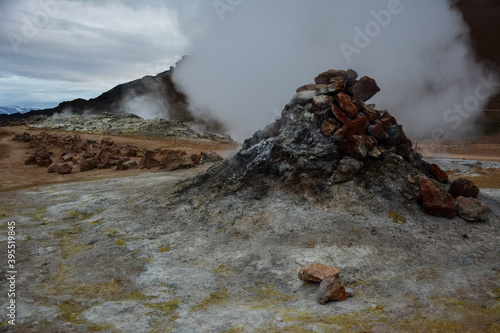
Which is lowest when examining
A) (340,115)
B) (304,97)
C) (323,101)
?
(340,115)

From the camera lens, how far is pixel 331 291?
3.84 meters

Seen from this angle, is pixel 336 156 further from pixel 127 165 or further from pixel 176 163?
pixel 127 165

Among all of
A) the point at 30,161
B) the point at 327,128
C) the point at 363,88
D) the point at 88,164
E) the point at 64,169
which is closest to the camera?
the point at 327,128

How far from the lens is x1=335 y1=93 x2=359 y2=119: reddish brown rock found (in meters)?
6.81

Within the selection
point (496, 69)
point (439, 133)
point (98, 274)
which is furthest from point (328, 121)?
point (496, 69)

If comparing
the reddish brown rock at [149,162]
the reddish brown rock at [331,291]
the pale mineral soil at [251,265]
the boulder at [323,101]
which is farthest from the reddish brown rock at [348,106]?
the reddish brown rock at [149,162]

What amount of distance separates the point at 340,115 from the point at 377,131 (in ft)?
2.48

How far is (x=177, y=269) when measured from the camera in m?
4.82

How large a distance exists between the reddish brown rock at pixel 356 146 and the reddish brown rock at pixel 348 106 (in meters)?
0.55

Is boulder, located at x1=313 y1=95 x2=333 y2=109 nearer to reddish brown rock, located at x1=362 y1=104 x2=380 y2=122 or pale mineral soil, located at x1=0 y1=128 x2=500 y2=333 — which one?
reddish brown rock, located at x1=362 y1=104 x2=380 y2=122

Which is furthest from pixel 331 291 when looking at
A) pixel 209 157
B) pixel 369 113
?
pixel 209 157

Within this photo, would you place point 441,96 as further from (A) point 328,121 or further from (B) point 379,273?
(B) point 379,273

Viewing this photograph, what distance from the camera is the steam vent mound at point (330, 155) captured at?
6223 millimetres

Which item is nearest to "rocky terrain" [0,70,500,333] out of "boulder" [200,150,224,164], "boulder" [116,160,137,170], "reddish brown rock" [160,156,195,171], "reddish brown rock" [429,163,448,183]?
"reddish brown rock" [429,163,448,183]
